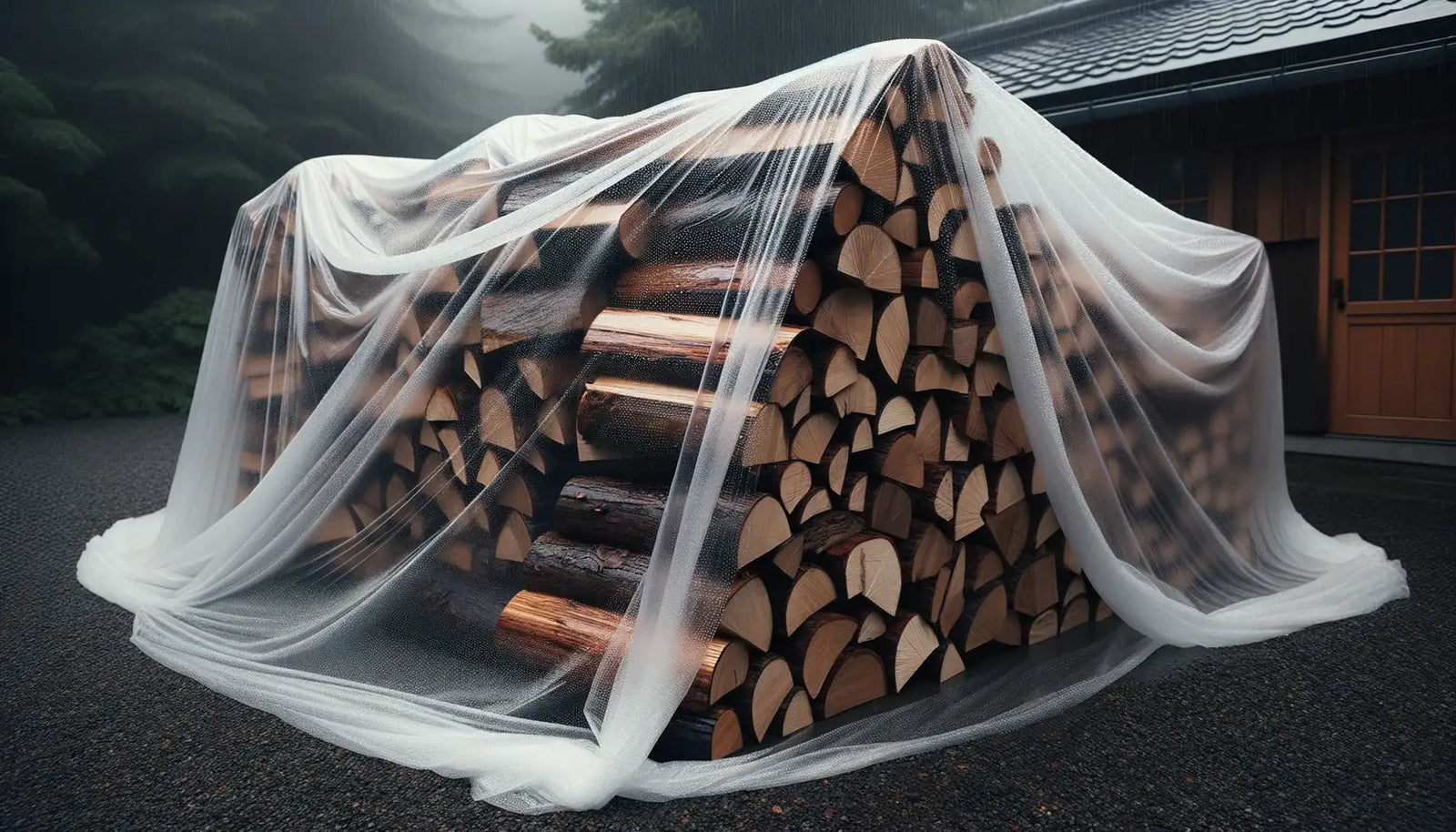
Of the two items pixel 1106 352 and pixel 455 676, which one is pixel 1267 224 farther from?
pixel 455 676

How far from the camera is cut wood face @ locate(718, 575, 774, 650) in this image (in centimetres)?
178

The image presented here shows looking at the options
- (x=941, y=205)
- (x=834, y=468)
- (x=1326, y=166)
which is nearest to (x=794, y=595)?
(x=834, y=468)

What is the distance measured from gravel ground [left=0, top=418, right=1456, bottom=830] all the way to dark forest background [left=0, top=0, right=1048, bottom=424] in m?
6.63

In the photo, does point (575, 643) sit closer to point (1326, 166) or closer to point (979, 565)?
point (979, 565)

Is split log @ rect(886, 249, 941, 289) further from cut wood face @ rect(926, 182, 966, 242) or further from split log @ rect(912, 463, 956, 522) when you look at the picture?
split log @ rect(912, 463, 956, 522)

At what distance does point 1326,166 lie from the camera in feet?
16.5

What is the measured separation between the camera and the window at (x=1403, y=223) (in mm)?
4812

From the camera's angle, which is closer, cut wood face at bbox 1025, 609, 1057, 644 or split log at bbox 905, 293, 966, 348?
split log at bbox 905, 293, 966, 348

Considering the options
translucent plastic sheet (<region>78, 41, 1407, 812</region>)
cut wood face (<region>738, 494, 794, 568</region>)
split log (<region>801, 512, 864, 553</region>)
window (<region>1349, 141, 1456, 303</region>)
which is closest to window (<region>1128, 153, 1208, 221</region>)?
window (<region>1349, 141, 1456, 303</region>)

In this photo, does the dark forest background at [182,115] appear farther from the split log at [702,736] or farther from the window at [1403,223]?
the split log at [702,736]

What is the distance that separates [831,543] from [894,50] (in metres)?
1.04

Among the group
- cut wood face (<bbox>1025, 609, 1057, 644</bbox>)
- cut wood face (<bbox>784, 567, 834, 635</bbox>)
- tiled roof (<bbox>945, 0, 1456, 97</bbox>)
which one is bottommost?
cut wood face (<bbox>1025, 609, 1057, 644</bbox>)

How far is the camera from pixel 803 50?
463 inches

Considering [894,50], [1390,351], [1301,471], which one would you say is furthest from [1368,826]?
[1390,351]
